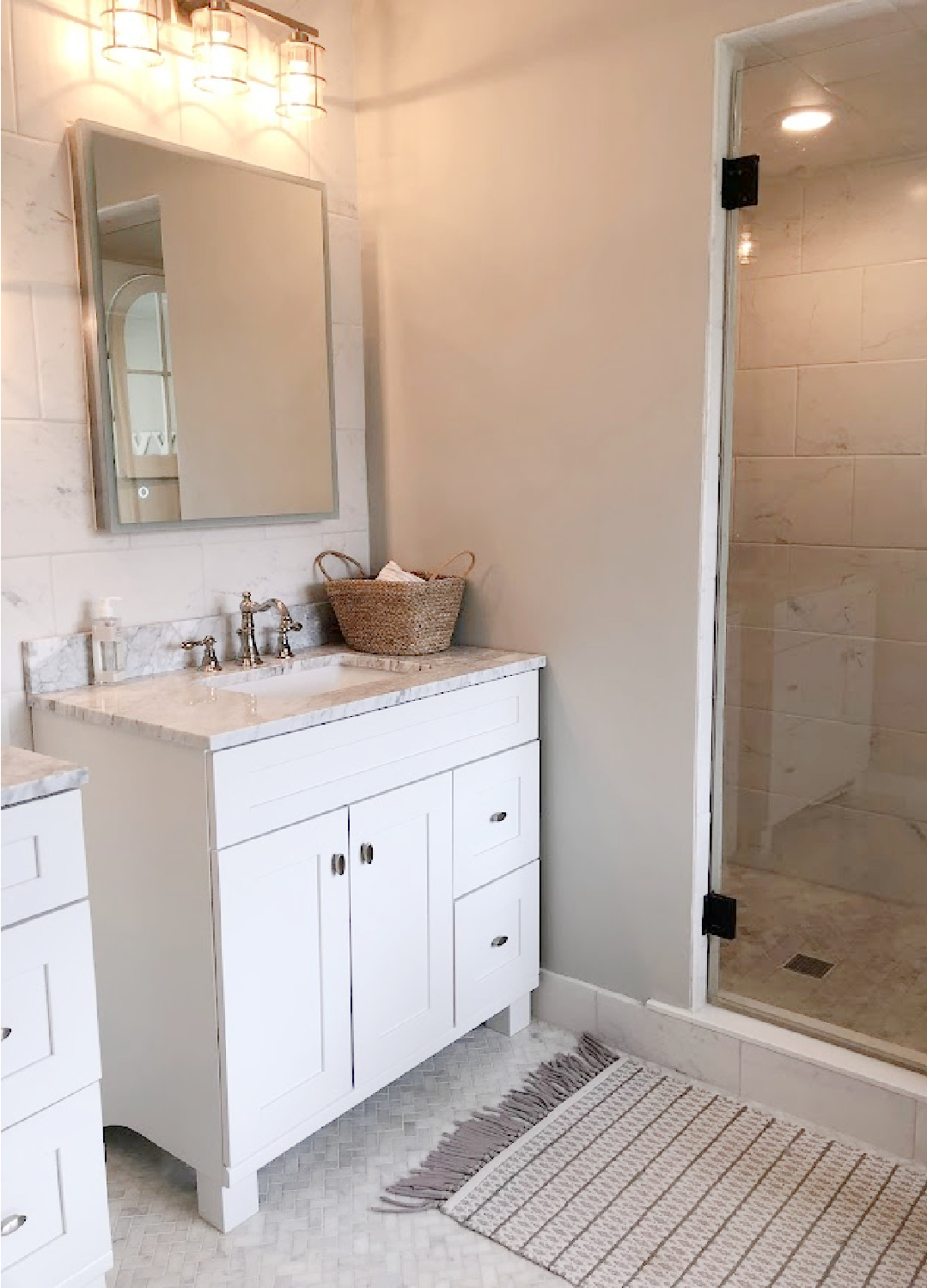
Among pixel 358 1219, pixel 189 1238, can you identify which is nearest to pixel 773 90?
pixel 358 1219

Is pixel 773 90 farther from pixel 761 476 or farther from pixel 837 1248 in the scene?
pixel 837 1248

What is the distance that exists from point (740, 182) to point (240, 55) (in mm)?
981

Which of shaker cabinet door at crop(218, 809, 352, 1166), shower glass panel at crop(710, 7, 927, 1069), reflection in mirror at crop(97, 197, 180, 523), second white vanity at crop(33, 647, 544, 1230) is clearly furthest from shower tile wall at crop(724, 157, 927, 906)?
reflection in mirror at crop(97, 197, 180, 523)

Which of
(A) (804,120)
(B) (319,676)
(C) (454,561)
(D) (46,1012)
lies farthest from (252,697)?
(A) (804,120)

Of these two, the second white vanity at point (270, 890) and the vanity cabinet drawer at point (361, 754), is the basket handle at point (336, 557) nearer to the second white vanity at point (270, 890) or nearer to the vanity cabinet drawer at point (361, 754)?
the second white vanity at point (270, 890)

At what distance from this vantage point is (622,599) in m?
2.17

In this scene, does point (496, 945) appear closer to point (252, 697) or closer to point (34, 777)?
point (252, 697)

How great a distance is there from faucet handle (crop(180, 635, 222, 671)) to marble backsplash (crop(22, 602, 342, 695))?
0.5 inches

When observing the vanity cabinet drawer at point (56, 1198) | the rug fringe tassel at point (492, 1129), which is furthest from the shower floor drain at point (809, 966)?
the vanity cabinet drawer at point (56, 1198)

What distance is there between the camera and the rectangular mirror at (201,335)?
6.40ft

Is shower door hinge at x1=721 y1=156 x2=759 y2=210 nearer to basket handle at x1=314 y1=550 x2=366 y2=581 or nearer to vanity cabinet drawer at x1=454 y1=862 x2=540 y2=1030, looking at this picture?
basket handle at x1=314 y1=550 x2=366 y2=581

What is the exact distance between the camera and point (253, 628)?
2.26 metres

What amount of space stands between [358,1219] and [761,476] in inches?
59.9

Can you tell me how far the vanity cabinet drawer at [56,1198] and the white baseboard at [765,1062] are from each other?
1.10m
